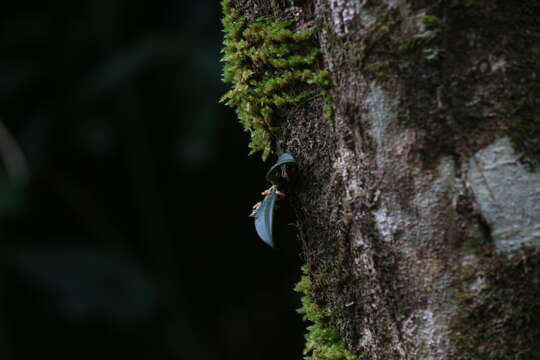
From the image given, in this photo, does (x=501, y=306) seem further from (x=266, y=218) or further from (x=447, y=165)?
(x=266, y=218)

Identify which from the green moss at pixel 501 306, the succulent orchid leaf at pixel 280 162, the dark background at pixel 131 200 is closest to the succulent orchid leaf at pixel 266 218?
the succulent orchid leaf at pixel 280 162

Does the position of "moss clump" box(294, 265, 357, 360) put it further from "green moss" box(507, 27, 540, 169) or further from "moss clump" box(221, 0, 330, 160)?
"green moss" box(507, 27, 540, 169)

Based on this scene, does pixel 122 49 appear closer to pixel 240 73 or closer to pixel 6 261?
pixel 6 261

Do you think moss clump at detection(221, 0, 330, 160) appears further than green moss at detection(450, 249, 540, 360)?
Yes

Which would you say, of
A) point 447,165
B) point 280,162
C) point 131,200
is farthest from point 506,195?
point 131,200

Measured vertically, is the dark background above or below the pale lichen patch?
above

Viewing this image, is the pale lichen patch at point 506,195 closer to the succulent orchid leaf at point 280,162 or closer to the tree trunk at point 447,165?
the tree trunk at point 447,165

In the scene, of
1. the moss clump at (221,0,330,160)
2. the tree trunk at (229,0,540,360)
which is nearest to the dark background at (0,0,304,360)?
the moss clump at (221,0,330,160)
